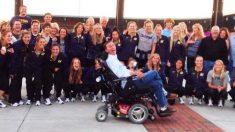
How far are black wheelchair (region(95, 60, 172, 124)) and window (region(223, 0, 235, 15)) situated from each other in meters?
6.77

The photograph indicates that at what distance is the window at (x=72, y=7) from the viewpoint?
43.2ft

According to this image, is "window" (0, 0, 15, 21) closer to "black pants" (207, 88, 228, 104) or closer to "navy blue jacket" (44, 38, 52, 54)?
"navy blue jacket" (44, 38, 52, 54)

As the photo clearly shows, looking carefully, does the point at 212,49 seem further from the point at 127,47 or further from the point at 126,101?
the point at 126,101

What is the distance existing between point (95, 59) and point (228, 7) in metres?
5.95

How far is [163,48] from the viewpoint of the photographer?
963cm

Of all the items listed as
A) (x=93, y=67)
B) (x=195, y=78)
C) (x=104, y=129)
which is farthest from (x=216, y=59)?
(x=104, y=129)

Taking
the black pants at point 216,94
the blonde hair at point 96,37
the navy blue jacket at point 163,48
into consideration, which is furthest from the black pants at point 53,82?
the black pants at point 216,94

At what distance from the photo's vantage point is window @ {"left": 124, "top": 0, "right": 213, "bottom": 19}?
13336 millimetres

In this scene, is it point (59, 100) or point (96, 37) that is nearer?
point (59, 100)

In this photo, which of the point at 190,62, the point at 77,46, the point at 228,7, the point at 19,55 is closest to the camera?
the point at 19,55

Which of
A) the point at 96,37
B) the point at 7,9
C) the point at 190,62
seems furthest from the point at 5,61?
the point at 7,9

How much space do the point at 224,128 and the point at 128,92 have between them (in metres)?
1.65

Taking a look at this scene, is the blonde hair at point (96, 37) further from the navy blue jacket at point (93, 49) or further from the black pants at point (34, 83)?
the black pants at point (34, 83)

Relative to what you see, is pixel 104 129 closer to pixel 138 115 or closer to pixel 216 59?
pixel 138 115
